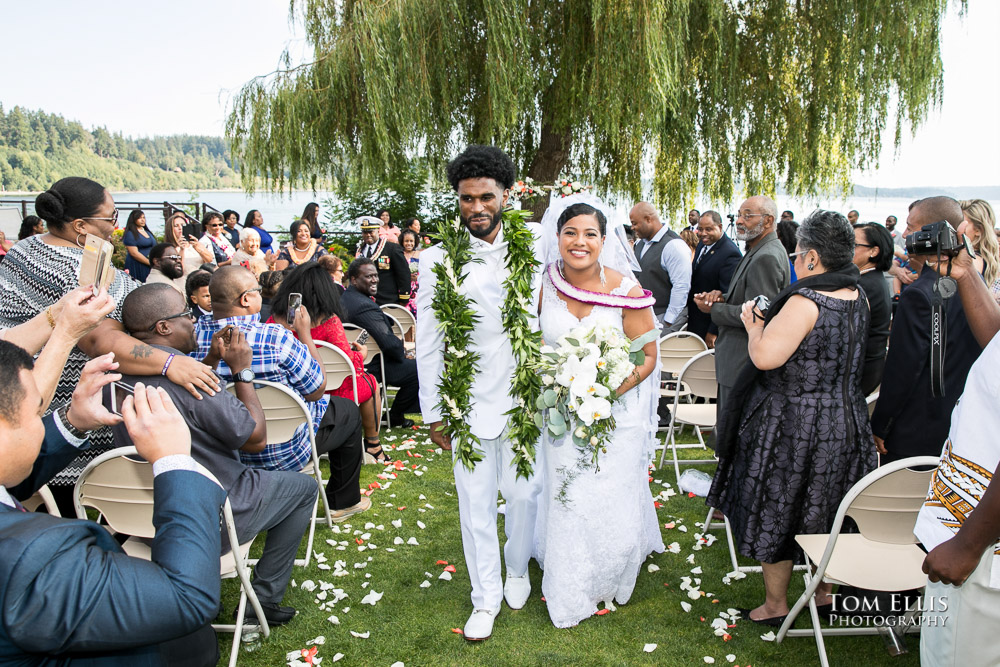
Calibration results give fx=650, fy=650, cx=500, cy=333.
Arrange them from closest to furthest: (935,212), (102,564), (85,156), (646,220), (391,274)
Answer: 1. (102,564)
2. (935,212)
3. (646,220)
4. (391,274)
5. (85,156)

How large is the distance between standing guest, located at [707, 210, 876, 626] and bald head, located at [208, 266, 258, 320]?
2940 millimetres

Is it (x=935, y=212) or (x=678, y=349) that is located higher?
(x=935, y=212)

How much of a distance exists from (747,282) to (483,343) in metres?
2.27

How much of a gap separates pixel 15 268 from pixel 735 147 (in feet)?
37.3

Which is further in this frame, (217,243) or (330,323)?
(217,243)

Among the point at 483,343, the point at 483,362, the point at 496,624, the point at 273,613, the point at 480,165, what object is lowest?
the point at 496,624

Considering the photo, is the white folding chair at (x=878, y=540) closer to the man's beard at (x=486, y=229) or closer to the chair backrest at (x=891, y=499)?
the chair backrest at (x=891, y=499)

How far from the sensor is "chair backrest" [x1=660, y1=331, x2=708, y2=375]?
6148mm

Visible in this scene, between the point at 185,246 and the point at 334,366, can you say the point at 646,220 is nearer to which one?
the point at 334,366

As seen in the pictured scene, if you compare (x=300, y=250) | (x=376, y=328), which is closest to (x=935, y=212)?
(x=376, y=328)

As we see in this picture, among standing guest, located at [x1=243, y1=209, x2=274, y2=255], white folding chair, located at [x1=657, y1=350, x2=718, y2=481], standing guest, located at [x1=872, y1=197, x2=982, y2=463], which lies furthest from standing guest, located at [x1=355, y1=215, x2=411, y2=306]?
standing guest, located at [x1=872, y1=197, x2=982, y2=463]

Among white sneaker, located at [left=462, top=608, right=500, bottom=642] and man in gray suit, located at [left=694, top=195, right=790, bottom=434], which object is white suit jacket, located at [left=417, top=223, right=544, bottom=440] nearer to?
white sneaker, located at [left=462, top=608, right=500, bottom=642]

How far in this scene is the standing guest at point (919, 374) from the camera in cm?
322

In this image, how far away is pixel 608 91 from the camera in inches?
383
